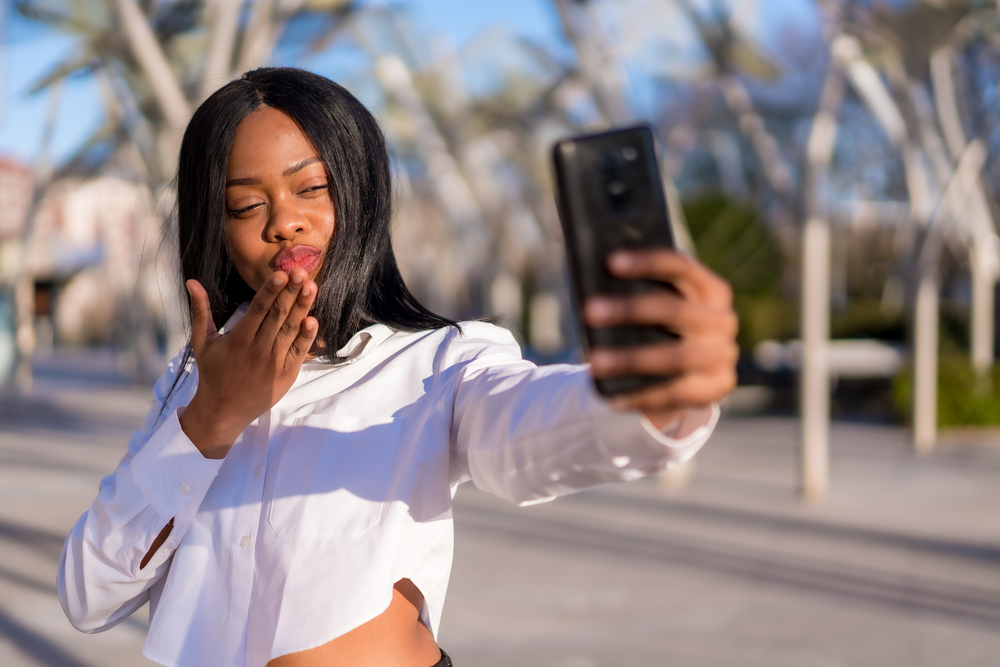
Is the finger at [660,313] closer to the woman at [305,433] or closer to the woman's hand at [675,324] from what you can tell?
the woman's hand at [675,324]

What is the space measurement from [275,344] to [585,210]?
Result: 18.4 inches

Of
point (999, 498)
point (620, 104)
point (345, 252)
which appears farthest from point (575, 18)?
point (345, 252)

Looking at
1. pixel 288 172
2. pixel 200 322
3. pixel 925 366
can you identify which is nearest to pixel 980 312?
pixel 925 366

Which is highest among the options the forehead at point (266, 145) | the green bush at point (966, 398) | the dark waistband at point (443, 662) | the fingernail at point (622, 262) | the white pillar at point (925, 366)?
the forehead at point (266, 145)

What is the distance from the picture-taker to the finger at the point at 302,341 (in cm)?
119

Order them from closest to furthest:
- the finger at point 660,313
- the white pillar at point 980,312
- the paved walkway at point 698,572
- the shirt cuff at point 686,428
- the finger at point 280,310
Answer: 1. the finger at point 660,313
2. the shirt cuff at point 686,428
3. the finger at point 280,310
4. the paved walkway at point 698,572
5. the white pillar at point 980,312

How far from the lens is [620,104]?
851 centimetres

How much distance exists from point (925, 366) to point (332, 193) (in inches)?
445

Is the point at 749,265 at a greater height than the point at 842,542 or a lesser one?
lesser

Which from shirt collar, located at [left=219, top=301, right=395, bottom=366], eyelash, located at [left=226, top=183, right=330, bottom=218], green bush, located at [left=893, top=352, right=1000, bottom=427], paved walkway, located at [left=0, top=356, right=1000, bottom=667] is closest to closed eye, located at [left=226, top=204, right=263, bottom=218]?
eyelash, located at [left=226, top=183, right=330, bottom=218]

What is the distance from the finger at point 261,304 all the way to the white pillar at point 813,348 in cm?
731

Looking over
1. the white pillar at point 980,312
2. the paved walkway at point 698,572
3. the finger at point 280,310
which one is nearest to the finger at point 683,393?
the finger at point 280,310

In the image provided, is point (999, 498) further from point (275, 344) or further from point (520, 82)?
point (520, 82)

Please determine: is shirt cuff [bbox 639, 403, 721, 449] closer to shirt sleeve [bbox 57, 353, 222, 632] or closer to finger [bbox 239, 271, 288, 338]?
finger [bbox 239, 271, 288, 338]
